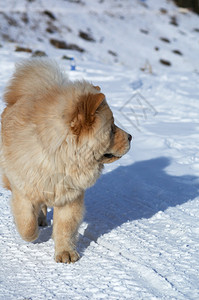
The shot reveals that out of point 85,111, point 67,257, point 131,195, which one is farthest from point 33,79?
point 131,195

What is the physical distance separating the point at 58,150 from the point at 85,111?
0.91 feet

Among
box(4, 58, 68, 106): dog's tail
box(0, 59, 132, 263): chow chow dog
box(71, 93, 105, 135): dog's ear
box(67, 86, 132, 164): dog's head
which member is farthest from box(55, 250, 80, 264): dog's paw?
box(4, 58, 68, 106): dog's tail

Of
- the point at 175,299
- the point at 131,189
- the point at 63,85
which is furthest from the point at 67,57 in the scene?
the point at 175,299

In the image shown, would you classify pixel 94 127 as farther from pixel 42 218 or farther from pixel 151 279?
pixel 42 218

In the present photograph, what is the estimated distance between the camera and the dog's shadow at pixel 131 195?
3332 millimetres

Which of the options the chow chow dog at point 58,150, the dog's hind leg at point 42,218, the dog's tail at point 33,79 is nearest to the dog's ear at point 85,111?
the chow chow dog at point 58,150

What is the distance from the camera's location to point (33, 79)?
9.94ft

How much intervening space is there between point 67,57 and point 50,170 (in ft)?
25.6

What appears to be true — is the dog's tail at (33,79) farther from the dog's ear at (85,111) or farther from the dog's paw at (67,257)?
the dog's paw at (67,257)

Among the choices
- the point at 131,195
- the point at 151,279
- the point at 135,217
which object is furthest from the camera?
the point at 131,195

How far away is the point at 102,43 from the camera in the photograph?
17.6m

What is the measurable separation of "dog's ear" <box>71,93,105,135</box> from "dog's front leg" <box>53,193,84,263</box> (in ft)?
1.90

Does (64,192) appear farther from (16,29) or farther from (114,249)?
(16,29)

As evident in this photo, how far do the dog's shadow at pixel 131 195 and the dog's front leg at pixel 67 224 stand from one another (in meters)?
0.14
